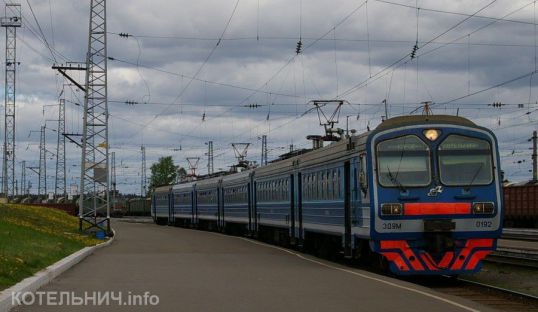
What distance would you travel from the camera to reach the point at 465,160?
52.4ft

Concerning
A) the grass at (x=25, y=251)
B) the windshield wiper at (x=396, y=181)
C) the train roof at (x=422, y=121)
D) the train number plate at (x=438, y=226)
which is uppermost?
the train roof at (x=422, y=121)

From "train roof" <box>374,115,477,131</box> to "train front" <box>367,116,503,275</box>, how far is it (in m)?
0.02

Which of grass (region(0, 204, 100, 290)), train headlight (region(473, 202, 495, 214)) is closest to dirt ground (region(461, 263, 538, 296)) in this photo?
train headlight (region(473, 202, 495, 214))

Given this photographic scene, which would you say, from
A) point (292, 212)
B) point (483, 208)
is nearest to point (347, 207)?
point (483, 208)

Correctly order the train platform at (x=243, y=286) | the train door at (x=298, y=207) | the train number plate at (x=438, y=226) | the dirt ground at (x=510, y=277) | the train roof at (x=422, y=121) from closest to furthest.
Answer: the train platform at (x=243, y=286) < the train number plate at (x=438, y=226) < the train roof at (x=422, y=121) < the dirt ground at (x=510, y=277) < the train door at (x=298, y=207)

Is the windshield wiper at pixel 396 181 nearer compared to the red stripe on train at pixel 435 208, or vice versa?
the red stripe on train at pixel 435 208

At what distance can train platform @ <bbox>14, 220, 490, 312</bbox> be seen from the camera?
36.6ft

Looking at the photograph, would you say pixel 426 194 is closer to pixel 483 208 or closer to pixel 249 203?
pixel 483 208

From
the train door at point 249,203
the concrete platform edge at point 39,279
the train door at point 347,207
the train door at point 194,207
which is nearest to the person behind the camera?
the concrete platform edge at point 39,279

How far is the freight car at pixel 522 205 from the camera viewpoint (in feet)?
144

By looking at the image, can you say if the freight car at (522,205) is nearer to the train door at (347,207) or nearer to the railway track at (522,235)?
the railway track at (522,235)

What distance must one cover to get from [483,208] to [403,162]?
6.08 ft

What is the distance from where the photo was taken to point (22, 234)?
21.3 m

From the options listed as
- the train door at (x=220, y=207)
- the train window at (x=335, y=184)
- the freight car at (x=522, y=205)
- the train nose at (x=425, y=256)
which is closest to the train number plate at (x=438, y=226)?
the train nose at (x=425, y=256)
